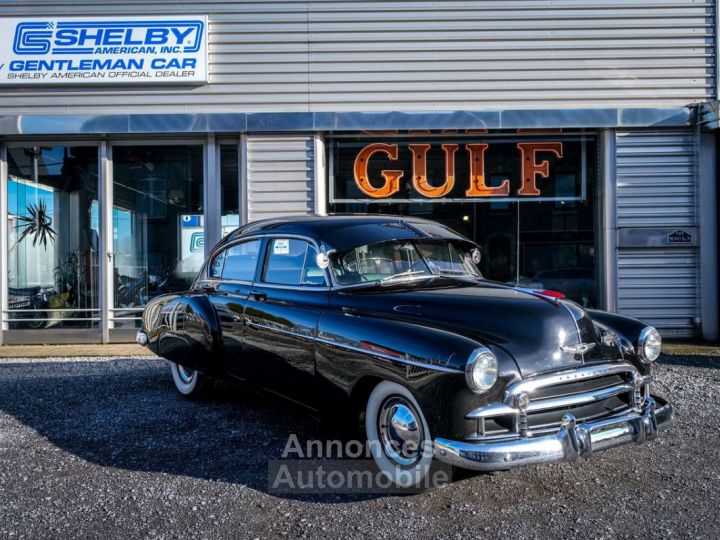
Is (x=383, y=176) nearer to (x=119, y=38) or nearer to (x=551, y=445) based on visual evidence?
(x=119, y=38)

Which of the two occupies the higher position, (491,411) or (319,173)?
(319,173)

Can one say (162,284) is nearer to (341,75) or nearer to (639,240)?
(341,75)

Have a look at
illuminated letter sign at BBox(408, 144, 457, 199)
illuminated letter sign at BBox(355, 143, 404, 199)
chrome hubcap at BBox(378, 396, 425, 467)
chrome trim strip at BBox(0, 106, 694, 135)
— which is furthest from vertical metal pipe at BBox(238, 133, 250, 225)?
chrome hubcap at BBox(378, 396, 425, 467)

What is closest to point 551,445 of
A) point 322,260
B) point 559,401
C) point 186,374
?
point 559,401

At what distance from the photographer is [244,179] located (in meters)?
9.05

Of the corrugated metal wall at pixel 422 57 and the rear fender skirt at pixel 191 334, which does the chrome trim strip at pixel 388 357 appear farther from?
the corrugated metal wall at pixel 422 57

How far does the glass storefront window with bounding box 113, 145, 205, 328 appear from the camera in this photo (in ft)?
30.3

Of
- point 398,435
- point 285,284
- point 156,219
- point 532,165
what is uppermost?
point 532,165

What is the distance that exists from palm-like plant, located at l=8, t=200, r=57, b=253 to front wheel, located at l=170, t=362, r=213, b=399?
504 centimetres

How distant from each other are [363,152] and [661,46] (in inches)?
187

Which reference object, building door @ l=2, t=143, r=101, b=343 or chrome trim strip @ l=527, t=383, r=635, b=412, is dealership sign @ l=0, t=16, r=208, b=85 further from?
chrome trim strip @ l=527, t=383, r=635, b=412

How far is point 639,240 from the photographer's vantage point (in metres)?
8.85

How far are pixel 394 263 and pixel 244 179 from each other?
5425 mm

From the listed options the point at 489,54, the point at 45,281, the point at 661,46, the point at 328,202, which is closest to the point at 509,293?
the point at 328,202
